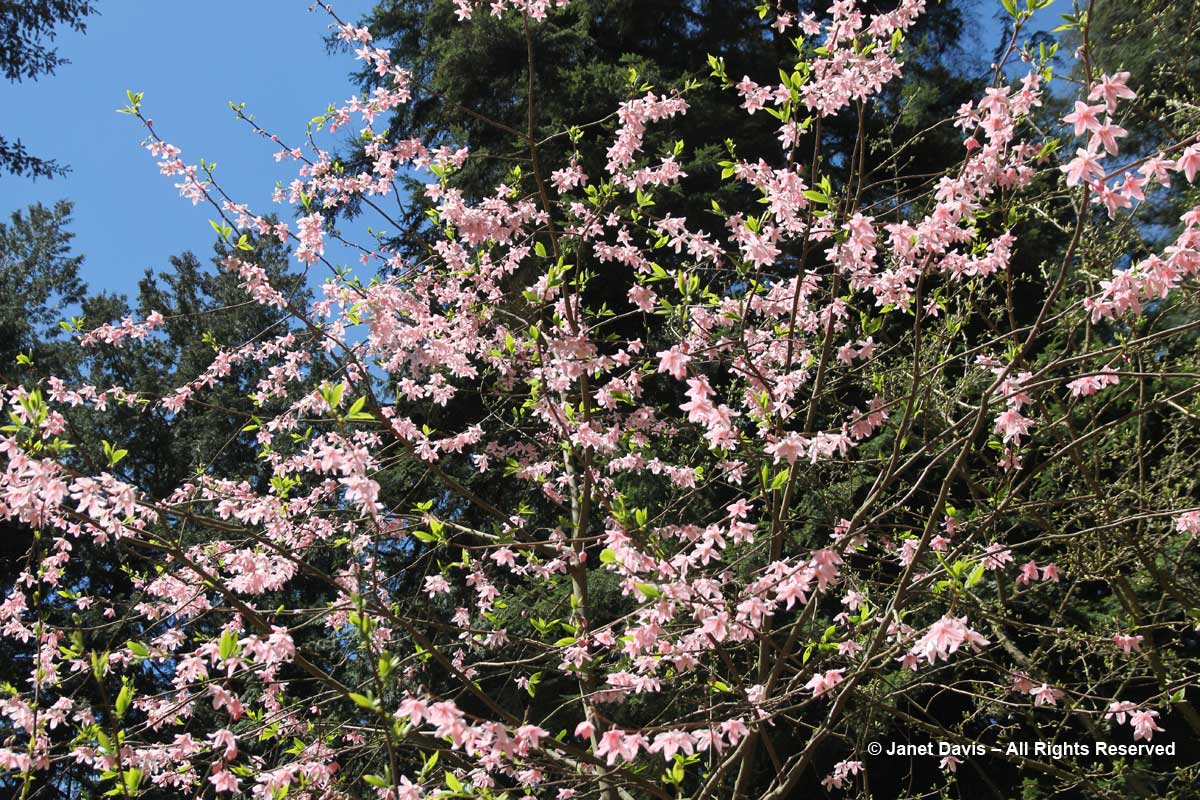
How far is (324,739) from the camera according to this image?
3.70m

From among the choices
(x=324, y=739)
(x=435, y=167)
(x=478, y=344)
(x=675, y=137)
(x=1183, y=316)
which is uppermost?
(x=675, y=137)

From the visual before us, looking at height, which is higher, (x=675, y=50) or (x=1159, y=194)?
(x=675, y=50)

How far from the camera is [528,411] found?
6555 millimetres

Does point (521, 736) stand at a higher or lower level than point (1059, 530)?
lower

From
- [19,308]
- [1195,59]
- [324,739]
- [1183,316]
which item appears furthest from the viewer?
[19,308]

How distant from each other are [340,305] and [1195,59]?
26.8 feet

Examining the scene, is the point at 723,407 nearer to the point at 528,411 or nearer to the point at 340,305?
the point at 340,305

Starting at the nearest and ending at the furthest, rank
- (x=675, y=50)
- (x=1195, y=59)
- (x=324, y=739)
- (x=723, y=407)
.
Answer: (x=723, y=407), (x=324, y=739), (x=1195, y=59), (x=675, y=50)

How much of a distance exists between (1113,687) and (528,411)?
463cm

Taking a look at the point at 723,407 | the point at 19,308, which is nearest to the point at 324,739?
the point at 723,407

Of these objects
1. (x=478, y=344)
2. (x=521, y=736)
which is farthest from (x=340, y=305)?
(x=521, y=736)

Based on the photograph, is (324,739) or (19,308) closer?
(324,739)

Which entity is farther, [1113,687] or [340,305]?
[1113,687]

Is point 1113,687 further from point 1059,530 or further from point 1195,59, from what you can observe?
point 1195,59
